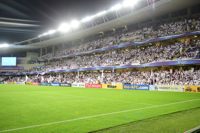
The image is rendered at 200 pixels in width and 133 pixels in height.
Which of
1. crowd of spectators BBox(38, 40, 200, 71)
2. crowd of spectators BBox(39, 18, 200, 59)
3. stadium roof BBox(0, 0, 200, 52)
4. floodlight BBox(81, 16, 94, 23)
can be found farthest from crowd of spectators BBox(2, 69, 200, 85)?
floodlight BBox(81, 16, 94, 23)

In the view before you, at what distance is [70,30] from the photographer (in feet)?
223

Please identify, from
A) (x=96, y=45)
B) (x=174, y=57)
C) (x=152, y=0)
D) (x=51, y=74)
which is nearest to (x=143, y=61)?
(x=174, y=57)

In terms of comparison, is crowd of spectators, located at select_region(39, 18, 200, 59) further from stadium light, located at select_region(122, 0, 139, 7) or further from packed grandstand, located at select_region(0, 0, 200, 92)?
stadium light, located at select_region(122, 0, 139, 7)

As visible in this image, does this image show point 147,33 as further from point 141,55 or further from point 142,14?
point 141,55

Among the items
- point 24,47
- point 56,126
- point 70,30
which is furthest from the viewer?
point 24,47

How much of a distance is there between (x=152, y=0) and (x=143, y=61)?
36.3ft

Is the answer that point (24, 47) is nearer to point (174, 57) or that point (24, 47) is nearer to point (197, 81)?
point (174, 57)

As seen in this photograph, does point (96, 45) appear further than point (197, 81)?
Yes

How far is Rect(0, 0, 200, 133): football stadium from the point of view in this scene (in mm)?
9891

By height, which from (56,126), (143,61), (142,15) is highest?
(142,15)

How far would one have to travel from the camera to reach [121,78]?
4312 cm

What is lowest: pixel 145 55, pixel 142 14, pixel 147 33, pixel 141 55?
pixel 145 55

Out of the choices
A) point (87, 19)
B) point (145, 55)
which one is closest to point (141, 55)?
point (145, 55)

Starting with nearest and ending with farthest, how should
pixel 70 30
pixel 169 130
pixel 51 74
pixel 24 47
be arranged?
1. pixel 169 130
2. pixel 70 30
3. pixel 51 74
4. pixel 24 47
